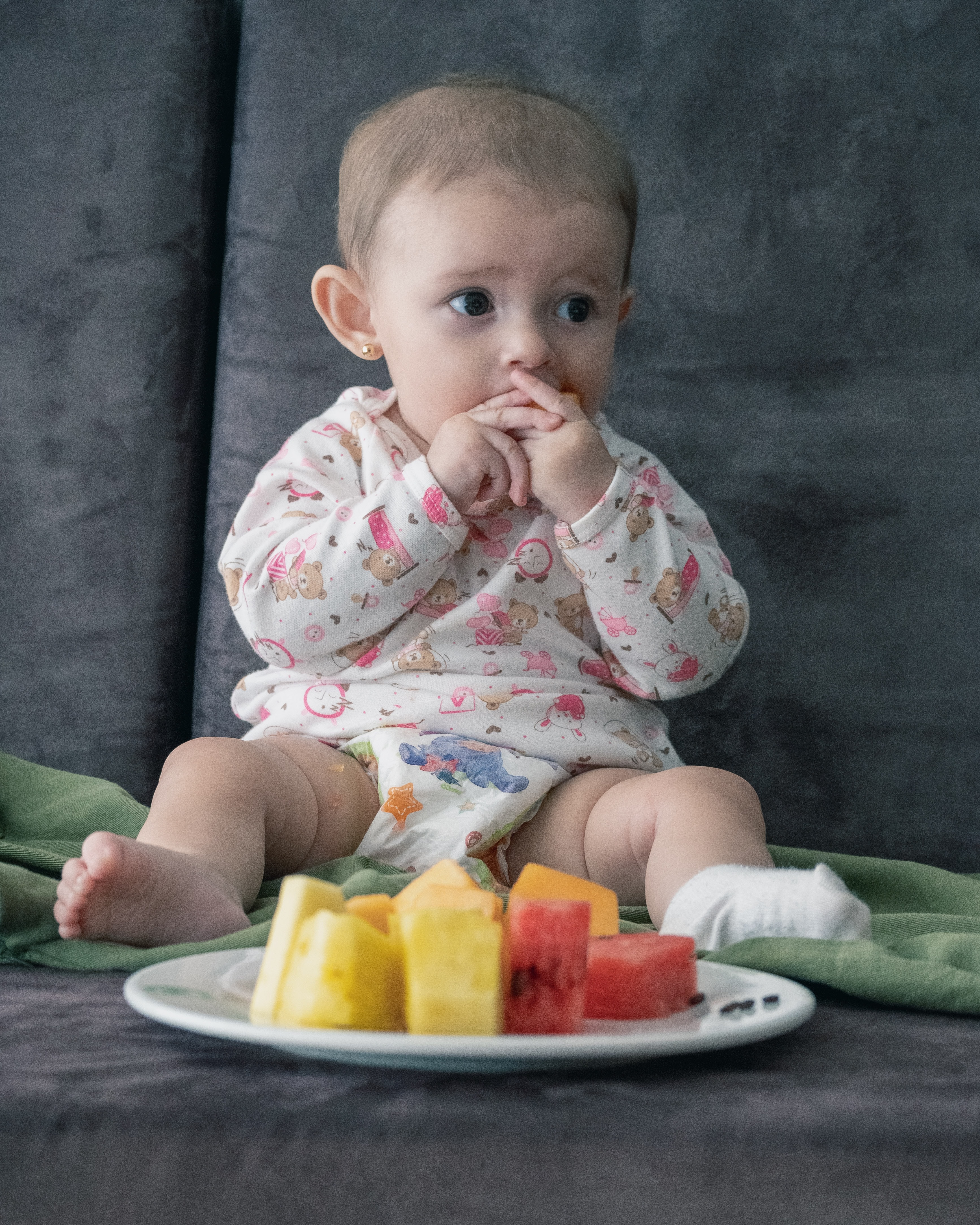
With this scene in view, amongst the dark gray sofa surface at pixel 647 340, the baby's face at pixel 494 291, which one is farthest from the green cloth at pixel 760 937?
the baby's face at pixel 494 291

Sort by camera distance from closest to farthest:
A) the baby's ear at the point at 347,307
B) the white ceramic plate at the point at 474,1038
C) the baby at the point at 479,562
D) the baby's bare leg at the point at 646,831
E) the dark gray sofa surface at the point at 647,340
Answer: the white ceramic plate at the point at 474,1038
the baby's bare leg at the point at 646,831
the baby at the point at 479,562
the baby's ear at the point at 347,307
the dark gray sofa surface at the point at 647,340

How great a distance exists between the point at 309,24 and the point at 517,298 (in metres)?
0.62

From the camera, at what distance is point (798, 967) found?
0.67m

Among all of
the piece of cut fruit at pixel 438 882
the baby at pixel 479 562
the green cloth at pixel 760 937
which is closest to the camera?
the piece of cut fruit at pixel 438 882

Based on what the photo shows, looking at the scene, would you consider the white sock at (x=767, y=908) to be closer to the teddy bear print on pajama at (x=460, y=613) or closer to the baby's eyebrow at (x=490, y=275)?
the teddy bear print on pajama at (x=460, y=613)

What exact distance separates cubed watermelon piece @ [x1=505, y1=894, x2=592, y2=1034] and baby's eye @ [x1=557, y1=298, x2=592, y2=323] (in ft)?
2.56

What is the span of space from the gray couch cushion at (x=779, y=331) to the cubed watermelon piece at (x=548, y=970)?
91cm

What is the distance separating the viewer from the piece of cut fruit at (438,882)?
55 cm

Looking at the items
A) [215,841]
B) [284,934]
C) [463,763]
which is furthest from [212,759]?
[284,934]

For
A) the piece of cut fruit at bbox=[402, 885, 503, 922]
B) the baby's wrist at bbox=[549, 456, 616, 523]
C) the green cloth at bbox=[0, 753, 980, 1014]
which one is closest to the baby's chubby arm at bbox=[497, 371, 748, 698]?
the baby's wrist at bbox=[549, 456, 616, 523]

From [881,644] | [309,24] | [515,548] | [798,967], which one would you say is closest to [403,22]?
[309,24]

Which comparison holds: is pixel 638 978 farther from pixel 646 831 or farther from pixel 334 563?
pixel 334 563

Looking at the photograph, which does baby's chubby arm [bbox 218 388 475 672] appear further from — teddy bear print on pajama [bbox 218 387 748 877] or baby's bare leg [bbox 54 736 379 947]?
baby's bare leg [bbox 54 736 379 947]

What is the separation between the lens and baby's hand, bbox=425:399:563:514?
1083mm
